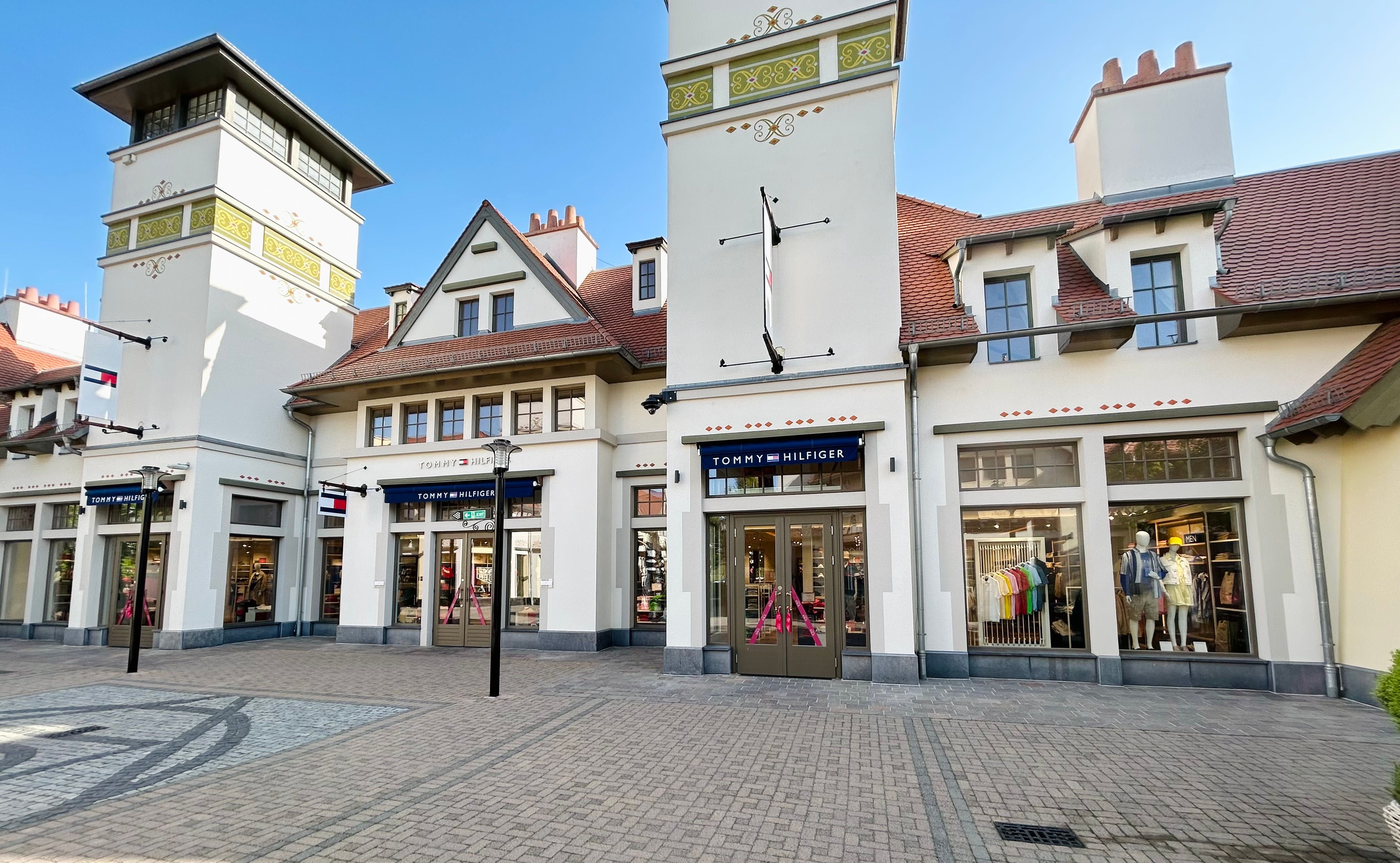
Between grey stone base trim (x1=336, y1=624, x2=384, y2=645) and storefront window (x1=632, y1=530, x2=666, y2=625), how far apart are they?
5482 mm

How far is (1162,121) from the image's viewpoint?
→ 12133 millimetres

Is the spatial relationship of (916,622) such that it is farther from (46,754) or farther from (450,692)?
(46,754)

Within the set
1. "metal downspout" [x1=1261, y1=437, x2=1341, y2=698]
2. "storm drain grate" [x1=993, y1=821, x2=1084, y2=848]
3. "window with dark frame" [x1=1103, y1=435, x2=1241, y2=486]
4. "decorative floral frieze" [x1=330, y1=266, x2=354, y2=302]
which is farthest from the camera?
"decorative floral frieze" [x1=330, y1=266, x2=354, y2=302]

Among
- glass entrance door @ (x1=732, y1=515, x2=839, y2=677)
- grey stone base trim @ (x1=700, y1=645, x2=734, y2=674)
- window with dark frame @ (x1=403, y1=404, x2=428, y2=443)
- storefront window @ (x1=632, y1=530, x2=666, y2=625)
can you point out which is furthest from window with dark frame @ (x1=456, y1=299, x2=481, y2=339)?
grey stone base trim @ (x1=700, y1=645, x2=734, y2=674)

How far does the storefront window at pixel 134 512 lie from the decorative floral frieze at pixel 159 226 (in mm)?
5830

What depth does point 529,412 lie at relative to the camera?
14.6m

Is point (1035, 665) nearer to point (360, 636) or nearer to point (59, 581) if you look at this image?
point (360, 636)

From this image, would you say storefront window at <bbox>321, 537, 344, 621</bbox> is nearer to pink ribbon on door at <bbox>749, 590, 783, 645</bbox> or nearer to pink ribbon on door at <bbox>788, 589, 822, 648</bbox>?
pink ribbon on door at <bbox>749, 590, 783, 645</bbox>

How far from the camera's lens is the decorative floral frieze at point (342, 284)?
18328mm

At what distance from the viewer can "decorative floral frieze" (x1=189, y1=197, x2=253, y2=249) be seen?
1530cm

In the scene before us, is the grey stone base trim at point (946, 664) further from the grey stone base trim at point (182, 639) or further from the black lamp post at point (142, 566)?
the grey stone base trim at point (182, 639)

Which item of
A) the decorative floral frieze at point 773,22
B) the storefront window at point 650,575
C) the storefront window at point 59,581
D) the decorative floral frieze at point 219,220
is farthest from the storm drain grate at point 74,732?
A: the decorative floral frieze at point 773,22

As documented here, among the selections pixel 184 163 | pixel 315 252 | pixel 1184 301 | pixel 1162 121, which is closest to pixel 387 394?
pixel 315 252

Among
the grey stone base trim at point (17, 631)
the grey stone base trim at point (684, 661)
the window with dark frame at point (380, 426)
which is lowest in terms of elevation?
the grey stone base trim at point (17, 631)
